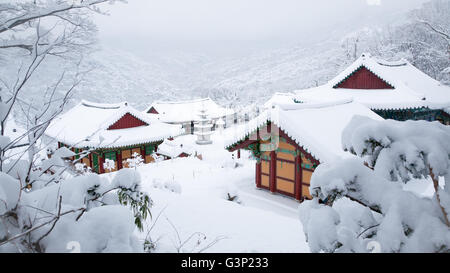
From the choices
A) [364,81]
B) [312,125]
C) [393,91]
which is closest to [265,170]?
[312,125]

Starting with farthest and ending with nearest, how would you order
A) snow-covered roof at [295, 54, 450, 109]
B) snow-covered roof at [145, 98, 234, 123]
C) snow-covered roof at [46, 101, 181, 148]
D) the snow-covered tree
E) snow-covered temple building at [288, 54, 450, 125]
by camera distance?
snow-covered roof at [145, 98, 234, 123] → snow-covered roof at [46, 101, 181, 148] → snow-covered temple building at [288, 54, 450, 125] → snow-covered roof at [295, 54, 450, 109] → the snow-covered tree

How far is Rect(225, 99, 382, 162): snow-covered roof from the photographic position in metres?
8.47

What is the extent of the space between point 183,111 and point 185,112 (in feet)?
1.18

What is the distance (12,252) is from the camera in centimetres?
176

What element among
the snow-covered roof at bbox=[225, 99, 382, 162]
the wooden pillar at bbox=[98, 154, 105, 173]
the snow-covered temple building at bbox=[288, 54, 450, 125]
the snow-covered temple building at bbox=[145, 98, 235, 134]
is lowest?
the wooden pillar at bbox=[98, 154, 105, 173]

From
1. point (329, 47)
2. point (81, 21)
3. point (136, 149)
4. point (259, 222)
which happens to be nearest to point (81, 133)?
point (136, 149)

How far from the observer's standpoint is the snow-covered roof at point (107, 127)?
1983cm

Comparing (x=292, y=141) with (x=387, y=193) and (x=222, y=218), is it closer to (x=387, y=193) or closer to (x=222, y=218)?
(x=222, y=218)

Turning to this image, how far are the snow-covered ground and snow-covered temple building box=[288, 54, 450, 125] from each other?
28.8 feet

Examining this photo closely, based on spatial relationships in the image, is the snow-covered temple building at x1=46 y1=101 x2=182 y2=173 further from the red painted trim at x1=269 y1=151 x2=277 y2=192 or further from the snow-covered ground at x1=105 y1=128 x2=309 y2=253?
the red painted trim at x1=269 y1=151 x2=277 y2=192

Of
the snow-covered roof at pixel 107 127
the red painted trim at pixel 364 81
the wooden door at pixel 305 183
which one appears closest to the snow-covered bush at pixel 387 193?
the wooden door at pixel 305 183

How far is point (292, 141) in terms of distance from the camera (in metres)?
9.15

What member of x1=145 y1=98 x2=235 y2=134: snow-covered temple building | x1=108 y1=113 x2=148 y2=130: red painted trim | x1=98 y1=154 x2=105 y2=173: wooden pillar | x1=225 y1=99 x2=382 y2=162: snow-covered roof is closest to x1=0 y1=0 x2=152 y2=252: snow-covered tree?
x1=225 y1=99 x2=382 y2=162: snow-covered roof
